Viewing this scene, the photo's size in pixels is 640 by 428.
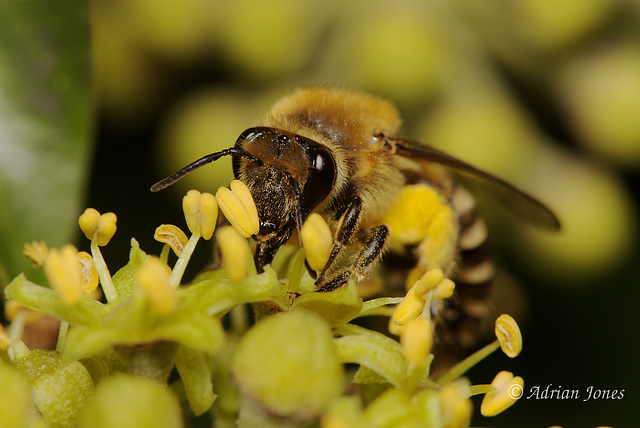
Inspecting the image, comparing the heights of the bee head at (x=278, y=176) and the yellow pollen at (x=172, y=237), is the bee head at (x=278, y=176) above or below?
above

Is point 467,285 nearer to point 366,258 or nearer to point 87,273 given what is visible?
point 366,258

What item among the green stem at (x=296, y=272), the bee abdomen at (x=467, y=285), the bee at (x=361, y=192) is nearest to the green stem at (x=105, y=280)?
the bee at (x=361, y=192)

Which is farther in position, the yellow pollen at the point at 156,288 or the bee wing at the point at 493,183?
the bee wing at the point at 493,183

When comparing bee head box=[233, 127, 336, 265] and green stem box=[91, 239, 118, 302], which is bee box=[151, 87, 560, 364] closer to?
bee head box=[233, 127, 336, 265]

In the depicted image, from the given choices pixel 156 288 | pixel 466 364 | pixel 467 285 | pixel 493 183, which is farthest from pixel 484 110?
pixel 156 288

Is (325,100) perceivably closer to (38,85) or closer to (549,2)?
(38,85)

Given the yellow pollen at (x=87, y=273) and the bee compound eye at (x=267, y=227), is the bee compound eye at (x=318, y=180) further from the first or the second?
the yellow pollen at (x=87, y=273)

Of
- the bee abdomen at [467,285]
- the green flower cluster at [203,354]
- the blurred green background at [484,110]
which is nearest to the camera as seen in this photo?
the green flower cluster at [203,354]

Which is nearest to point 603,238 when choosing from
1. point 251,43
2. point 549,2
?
point 549,2
